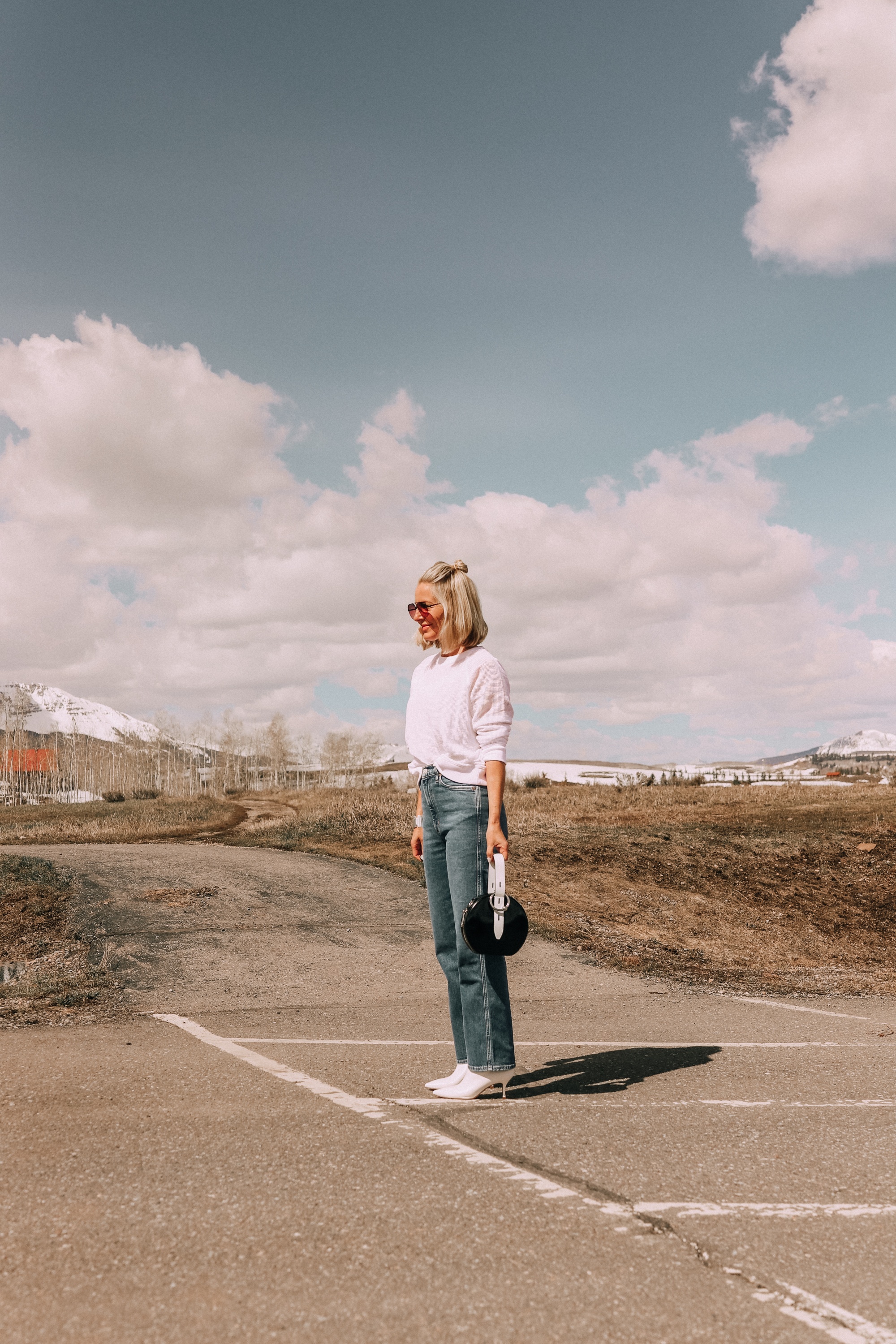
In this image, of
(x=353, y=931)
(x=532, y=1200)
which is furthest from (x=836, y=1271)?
(x=353, y=931)

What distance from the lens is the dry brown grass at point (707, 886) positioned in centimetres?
999

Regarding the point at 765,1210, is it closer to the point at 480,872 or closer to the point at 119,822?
the point at 480,872

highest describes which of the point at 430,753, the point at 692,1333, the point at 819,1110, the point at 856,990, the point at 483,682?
the point at 483,682

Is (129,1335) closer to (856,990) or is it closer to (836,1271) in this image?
(836,1271)

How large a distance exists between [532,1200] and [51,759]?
123 metres

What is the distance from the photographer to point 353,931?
10.2 metres

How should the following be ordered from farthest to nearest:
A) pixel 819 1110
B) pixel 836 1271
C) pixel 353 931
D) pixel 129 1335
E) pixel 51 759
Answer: pixel 51 759
pixel 353 931
pixel 819 1110
pixel 836 1271
pixel 129 1335

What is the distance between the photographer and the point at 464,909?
4.42 meters

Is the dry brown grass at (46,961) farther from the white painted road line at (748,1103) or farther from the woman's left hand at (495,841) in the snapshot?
the white painted road line at (748,1103)

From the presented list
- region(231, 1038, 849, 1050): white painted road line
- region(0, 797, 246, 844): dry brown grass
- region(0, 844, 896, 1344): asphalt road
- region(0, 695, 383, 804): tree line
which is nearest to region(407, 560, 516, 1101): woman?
region(0, 844, 896, 1344): asphalt road

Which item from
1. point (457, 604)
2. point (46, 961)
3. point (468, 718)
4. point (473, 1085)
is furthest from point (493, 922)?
point (46, 961)

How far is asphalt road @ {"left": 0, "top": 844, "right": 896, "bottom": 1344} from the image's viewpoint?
2.48 metres

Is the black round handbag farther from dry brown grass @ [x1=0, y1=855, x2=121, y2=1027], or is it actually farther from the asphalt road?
dry brown grass @ [x1=0, y1=855, x2=121, y2=1027]

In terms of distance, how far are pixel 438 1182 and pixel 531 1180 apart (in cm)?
35
